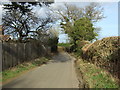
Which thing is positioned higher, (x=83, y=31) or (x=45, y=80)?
(x=83, y=31)

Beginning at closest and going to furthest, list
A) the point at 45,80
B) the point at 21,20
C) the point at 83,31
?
1. the point at 45,80
2. the point at 21,20
3. the point at 83,31

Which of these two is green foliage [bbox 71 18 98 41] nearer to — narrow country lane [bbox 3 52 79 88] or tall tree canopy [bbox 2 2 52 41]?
tall tree canopy [bbox 2 2 52 41]

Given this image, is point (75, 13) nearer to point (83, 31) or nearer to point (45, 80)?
point (83, 31)

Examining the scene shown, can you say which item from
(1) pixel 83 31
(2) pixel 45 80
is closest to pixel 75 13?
(1) pixel 83 31

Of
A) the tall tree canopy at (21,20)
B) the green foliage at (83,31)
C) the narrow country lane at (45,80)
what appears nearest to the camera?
the narrow country lane at (45,80)

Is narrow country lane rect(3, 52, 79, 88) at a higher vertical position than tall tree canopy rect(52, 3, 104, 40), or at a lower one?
lower

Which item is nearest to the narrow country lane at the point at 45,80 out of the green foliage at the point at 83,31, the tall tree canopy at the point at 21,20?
the tall tree canopy at the point at 21,20

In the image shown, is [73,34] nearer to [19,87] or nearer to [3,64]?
[3,64]

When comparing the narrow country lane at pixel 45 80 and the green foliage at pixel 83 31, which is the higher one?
the green foliage at pixel 83 31

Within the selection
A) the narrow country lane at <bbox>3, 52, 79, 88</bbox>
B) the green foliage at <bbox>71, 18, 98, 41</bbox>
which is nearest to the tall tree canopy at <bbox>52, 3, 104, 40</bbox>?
the green foliage at <bbox>71, 18, 98, 41</bbox>

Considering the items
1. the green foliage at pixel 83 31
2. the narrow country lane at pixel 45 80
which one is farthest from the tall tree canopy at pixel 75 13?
the narrow country lane at pixel 45 80

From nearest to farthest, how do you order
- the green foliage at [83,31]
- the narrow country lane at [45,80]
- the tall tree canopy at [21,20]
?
the narrow country lane at [45,80], the tall tree canopy at [21,20], the green foliage at [83,31]

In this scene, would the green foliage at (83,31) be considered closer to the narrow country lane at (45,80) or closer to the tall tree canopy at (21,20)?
the tall tree canopy at (21,20)

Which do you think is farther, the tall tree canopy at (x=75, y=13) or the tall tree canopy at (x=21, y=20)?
the tall tree canopy at (x=75, y=13)
